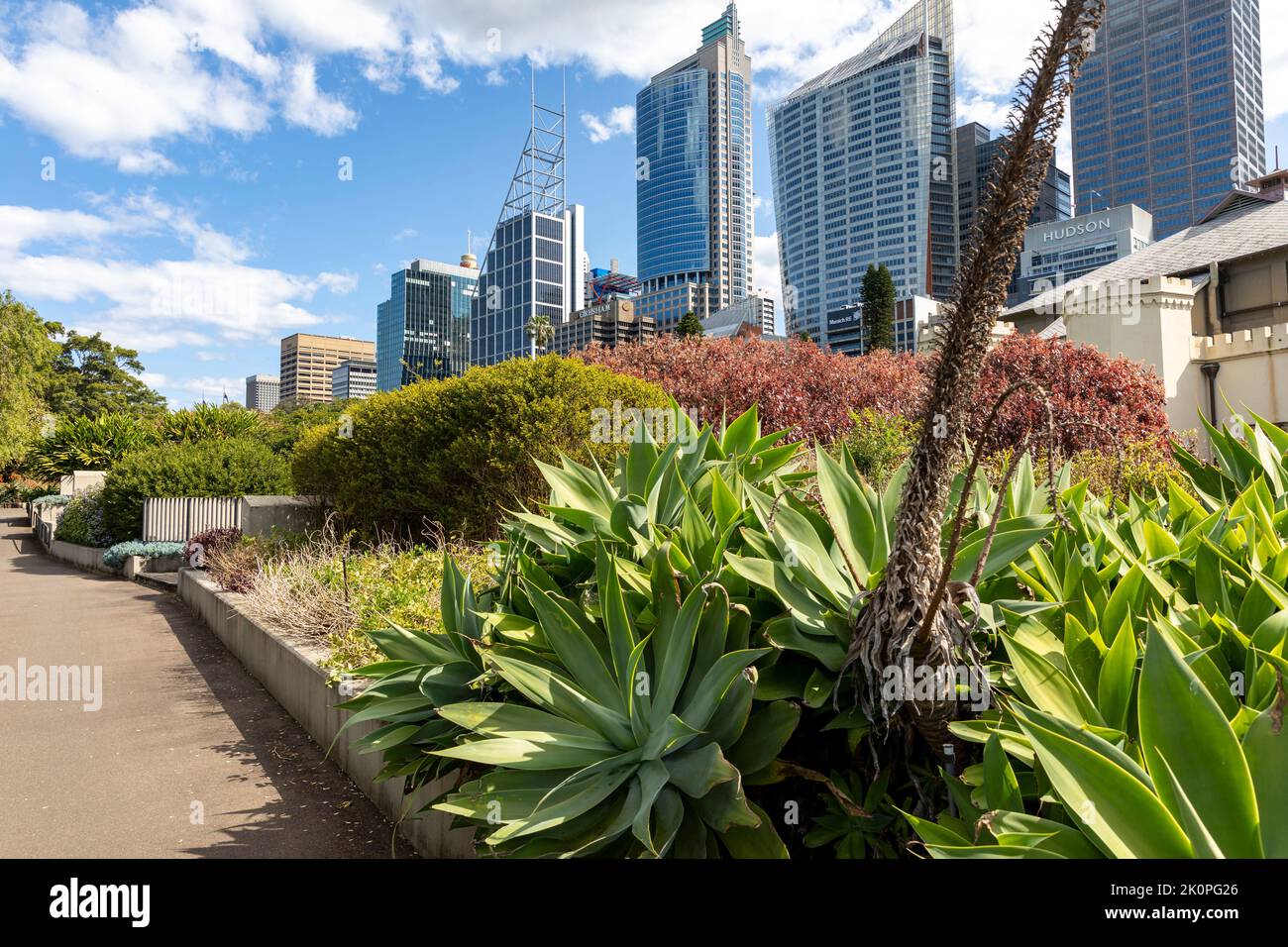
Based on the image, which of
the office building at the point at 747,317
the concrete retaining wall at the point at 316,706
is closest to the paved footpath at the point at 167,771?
the concrete retaining wall at the point at 316,706

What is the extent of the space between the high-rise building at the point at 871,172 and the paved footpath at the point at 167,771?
158 inches

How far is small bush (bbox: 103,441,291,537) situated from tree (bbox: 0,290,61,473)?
57.5 ft

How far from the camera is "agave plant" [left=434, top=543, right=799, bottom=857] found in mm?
1685

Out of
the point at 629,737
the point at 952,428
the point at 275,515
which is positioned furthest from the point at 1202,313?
the point at 629,737

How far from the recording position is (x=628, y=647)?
6.57ft

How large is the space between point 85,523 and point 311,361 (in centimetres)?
10647

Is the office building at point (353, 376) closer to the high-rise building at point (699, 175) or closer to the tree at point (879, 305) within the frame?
the high-rise building at point (699, 175)

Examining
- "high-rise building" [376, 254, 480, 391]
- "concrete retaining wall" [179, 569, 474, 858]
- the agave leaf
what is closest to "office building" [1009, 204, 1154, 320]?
"high-rise building" [376, 254, 480, 391]

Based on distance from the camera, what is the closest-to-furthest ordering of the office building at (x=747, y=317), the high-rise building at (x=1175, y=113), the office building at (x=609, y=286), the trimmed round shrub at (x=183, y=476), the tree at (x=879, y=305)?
the trimmed round shrub at (x=183, y=476)
the tree at (x=879, y=305)
the high-rise building at (x=1175, y=113)
the office building at (x=747, y=317)
the office building at (x=609, y=286)

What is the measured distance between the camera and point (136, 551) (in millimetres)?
14773

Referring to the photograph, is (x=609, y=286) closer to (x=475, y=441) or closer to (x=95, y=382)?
(x=95, y=382)

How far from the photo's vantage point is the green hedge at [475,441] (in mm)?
9094

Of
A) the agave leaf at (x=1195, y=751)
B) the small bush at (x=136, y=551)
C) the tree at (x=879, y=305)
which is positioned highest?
the tree at (x=879, y=305)

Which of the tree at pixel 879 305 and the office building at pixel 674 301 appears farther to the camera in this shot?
the office building at pixel 674 301
